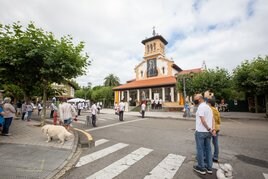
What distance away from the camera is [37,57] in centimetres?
841

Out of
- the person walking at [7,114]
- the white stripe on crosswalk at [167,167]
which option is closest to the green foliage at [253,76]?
the white stripe on crosswalk at [167,167]

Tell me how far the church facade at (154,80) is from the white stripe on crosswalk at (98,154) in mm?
21176

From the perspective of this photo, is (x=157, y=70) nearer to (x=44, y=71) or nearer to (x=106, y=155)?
(x=44, y=71)

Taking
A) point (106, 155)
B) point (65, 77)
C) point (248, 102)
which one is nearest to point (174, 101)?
point (248, 102)

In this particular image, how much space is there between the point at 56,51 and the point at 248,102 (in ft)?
89.5

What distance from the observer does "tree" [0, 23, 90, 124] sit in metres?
8.02

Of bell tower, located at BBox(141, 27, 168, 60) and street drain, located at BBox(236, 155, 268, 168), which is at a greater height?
bell tower, located at BBox(141, 27, 168, 60)

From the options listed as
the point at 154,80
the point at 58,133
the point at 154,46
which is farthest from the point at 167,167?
the point at 154,46

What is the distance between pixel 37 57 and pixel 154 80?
26169 mm

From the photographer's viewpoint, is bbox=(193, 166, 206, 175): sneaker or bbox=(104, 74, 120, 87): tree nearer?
bbox=(193, 166, 206, 175): sneaker

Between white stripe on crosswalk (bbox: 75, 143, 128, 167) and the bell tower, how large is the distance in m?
31.1

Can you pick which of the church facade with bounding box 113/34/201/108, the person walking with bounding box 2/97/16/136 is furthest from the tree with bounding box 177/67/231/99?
the person walking with bounding box 2/97/16/136

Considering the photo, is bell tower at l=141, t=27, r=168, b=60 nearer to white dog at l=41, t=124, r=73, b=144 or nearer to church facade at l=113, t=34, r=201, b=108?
church facade at l=113, t=34, r=201, b=108

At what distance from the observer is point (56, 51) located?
27.9 ft
